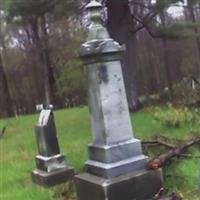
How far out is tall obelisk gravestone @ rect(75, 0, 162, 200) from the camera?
5.17 metres

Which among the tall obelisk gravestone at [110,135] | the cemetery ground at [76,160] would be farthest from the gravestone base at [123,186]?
the cemetery ground at [76,160]

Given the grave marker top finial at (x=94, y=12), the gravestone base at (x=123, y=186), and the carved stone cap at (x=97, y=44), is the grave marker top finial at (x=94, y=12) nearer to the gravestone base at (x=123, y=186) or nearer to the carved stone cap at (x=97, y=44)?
the carved stone cap at (x=97, y=44)

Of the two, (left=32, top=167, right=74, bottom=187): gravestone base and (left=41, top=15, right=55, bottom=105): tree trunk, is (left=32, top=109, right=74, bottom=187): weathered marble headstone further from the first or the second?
(left=41, top=15, right=55, bottom=105): tree trunk

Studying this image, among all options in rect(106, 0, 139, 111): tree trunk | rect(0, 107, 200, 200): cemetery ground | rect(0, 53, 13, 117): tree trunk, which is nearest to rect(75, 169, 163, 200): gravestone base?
rect(0, 107, 200, 200): cemetery ground

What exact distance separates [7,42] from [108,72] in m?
28.3

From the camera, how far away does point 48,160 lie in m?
7.17

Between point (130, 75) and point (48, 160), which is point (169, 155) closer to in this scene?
point (48, 160)

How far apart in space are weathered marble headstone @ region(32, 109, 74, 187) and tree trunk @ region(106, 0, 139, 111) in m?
8.60

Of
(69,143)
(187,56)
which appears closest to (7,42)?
(187,56)

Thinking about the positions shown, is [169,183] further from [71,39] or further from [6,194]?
[71,39]

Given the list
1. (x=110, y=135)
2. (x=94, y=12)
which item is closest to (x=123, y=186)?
(x=110, y=135)

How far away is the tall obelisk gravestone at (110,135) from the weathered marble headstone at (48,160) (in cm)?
167

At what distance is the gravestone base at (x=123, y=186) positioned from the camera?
5074 millimetres

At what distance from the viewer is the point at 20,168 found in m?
8.35
